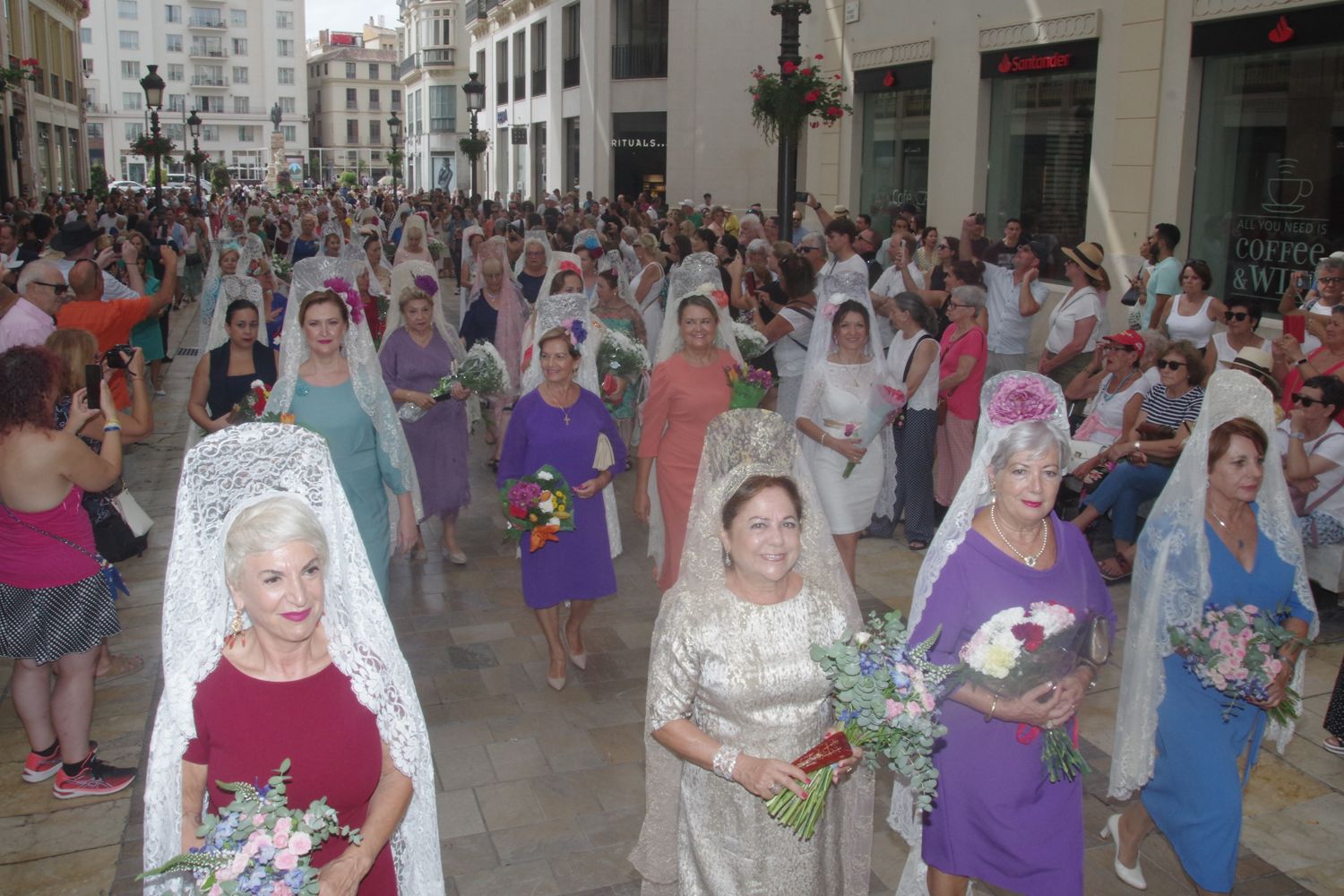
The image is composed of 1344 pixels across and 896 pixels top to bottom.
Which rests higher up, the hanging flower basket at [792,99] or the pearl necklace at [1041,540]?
the hanging flower basket at [792,99]

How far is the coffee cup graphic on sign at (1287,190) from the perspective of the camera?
1149cm

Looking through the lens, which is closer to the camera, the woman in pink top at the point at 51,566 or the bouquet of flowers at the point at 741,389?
the woman in pink top at the point at 51,566

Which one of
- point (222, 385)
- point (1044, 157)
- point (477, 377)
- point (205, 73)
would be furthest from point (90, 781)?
point (205, 73)

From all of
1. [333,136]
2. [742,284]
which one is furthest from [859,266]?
[333,136]

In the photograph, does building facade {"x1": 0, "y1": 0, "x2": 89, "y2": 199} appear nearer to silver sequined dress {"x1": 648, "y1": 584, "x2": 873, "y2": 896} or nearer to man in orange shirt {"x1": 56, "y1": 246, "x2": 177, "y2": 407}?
man in orange shirt {"x1": 56, "y1": 246, "x2": 177, "y2": 407}

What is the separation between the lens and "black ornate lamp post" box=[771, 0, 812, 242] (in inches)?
460

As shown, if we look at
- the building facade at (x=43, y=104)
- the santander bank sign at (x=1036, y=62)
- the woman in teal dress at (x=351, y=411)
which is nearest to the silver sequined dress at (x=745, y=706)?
the woman in teal dress at (x=351, y=411)

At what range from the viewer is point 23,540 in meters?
5.11

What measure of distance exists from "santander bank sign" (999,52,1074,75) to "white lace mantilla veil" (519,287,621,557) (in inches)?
336

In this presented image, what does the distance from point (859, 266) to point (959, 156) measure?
5.79 metres

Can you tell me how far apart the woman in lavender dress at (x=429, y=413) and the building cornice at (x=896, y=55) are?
10309mm

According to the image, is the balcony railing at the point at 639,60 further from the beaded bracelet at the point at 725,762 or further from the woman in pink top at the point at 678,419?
the beaded bracelet at the point at 725,762

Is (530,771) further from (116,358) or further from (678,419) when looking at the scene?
(116,358)

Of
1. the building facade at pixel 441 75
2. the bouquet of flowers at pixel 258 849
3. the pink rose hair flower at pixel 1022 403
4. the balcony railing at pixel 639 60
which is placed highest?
the building facade at pixel 441 75
